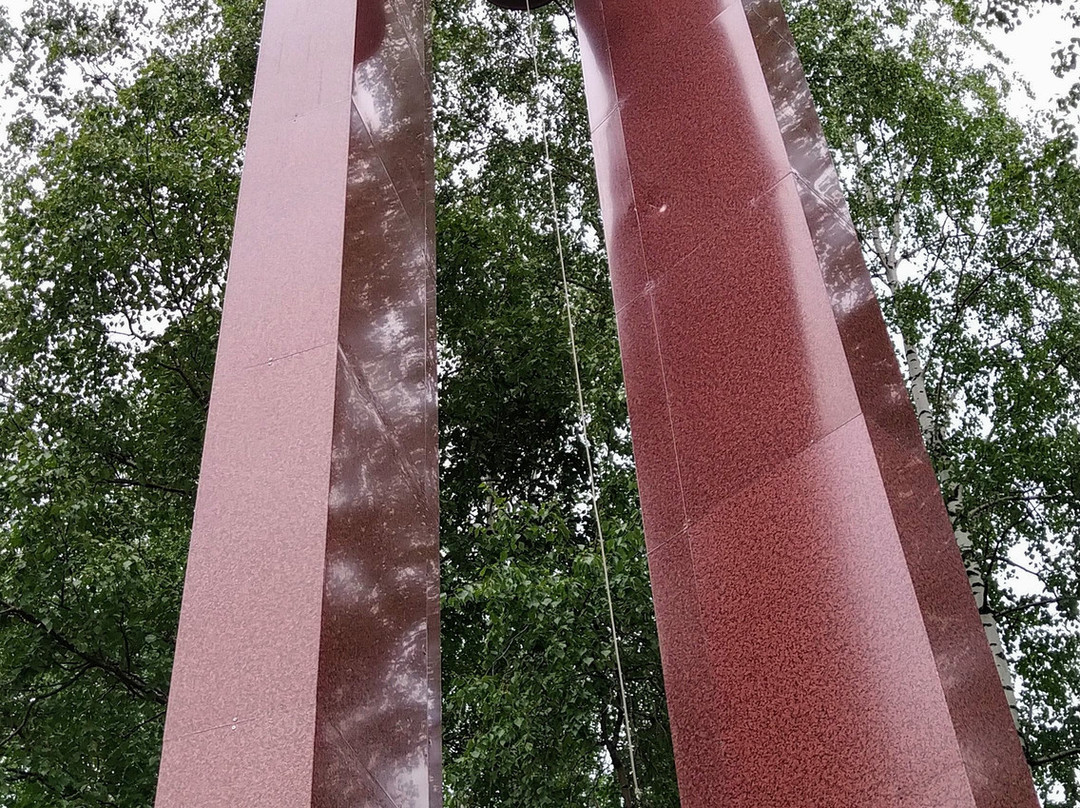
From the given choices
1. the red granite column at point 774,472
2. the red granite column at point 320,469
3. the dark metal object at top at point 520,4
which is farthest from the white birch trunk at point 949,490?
the red granite column at point 320,469

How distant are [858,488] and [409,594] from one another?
6.95 feet

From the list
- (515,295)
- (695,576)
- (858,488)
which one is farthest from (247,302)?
(515,295)

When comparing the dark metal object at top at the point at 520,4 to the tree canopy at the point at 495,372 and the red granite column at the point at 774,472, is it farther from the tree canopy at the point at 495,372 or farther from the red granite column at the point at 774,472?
the tree canopy at the point at 495,372

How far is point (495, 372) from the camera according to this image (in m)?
13.2

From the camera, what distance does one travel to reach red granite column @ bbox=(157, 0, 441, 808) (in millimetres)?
3953

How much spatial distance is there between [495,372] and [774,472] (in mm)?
8498

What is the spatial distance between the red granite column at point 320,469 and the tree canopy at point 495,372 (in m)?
3.62

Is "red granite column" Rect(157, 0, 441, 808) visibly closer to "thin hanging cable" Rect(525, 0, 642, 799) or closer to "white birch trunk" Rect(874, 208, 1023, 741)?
"thin hanging cable" Rect(525, 0, 642, 799)

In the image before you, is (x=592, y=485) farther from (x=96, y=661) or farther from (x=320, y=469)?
(x=96, y=661)

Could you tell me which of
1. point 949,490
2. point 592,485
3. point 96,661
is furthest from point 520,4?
point 96,661

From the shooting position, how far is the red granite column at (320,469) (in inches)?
156

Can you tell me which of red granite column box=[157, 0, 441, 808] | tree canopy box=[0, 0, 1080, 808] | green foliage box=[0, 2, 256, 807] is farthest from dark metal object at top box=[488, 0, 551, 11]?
green foliage box=[0, 2, 256, 807]

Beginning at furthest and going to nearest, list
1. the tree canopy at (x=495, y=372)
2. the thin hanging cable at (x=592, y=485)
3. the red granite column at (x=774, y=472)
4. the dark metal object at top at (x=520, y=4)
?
the tree canopy at (x=495, y=372) → the dark metal object at top at (x=520, y=4) → the thin hanging cable at (x=592, y=485) → the red granite column at (x=774, y=472)

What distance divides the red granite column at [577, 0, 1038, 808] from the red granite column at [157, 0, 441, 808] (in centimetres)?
124
